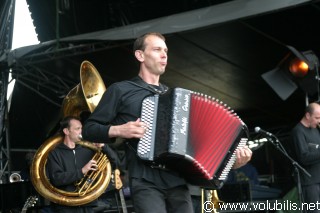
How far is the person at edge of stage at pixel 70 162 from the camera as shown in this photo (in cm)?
634

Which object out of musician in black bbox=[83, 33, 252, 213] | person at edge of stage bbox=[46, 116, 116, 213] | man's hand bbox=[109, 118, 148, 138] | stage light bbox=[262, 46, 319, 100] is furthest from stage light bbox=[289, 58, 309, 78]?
man's hand bbox=[109, 118, 148, 138]

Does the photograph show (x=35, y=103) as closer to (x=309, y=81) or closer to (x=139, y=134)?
(x=309, y=81)

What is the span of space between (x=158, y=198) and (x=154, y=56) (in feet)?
3.28

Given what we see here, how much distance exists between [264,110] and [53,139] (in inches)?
216

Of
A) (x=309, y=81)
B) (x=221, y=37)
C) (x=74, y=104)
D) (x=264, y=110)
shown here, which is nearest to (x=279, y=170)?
(x=264, y=110)

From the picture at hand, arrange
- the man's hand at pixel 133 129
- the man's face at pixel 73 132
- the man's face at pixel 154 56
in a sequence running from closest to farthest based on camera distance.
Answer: the man's hand at pixel 133 129
the man's face at pixel 154 56
the man's face at pixel 73 132

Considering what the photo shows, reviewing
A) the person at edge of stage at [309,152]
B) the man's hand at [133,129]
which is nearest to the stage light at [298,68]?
the person at edge of stage at [309,152]

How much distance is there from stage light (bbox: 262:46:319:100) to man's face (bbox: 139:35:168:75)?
4.76 metres

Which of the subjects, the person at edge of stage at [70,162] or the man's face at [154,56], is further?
the person at edge of stage at [70,162]

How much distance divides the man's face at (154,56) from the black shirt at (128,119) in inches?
4.8

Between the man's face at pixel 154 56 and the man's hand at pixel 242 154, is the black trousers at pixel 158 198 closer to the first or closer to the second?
the man's hand at pixel 242 154

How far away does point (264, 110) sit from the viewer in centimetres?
1120

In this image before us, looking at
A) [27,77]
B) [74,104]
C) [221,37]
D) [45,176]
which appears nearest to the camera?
[45,176]

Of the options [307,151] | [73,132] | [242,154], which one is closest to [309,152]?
[307,151]
